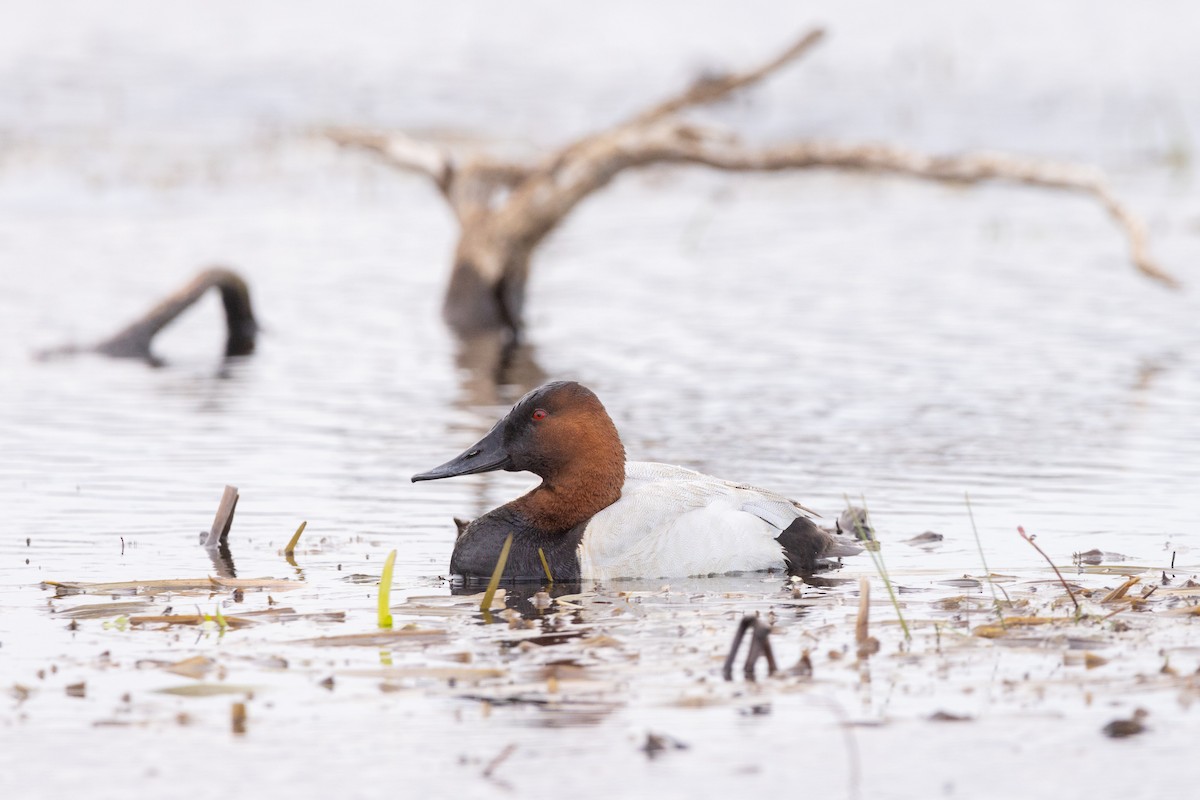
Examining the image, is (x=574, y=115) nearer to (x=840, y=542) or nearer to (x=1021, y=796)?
(x=840, y=542)

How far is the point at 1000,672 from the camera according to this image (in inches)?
227

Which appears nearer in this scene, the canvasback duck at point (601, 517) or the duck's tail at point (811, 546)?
the canvasback duck at point (601, 517)

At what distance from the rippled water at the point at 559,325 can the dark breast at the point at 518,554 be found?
0.22m

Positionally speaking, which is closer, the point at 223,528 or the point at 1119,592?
the point at 1119,592

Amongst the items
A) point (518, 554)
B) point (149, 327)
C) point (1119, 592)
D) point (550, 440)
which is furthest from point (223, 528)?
point (149, 327)

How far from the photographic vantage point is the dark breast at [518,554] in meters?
7.48

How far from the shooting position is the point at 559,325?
52.5ft

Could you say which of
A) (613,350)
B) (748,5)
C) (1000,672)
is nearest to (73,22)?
(748,5)

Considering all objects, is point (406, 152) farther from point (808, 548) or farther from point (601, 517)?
point (808, 548)

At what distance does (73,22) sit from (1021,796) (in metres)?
31.1

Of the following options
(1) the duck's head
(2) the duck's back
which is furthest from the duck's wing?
(1) the duck's head

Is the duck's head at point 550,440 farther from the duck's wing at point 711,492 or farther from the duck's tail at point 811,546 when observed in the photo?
the duck's tail at point 811,546

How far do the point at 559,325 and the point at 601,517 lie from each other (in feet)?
27.8

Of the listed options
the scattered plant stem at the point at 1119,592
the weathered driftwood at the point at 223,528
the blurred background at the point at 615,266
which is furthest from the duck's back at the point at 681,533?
the weathered driftwood at the point at 223,528
